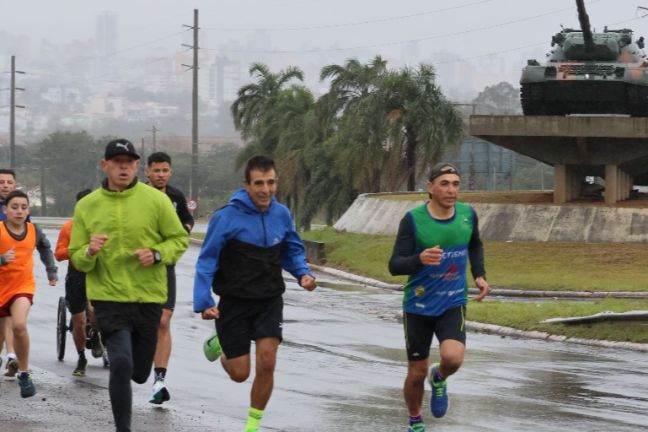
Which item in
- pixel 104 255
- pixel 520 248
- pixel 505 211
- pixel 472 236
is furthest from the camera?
pixel 505 211

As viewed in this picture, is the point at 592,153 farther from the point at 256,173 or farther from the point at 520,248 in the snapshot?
the point at 256,173

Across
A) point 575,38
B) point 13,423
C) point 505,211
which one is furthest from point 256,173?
point 575,38

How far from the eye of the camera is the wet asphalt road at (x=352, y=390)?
1120cm

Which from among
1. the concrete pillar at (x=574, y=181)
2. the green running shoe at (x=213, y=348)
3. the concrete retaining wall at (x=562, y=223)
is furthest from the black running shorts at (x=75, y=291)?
the concrete pillar at (x=574, y=181)

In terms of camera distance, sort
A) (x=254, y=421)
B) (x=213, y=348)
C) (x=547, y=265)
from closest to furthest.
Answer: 1. (x=254, y=421)
2. (x=213, y=348)
3. (x=547, y=265)

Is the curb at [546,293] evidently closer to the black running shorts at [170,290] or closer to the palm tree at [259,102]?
the black running shorts at [170,290]

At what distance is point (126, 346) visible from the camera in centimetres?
970

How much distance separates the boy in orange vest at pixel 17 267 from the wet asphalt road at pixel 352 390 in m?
0.55

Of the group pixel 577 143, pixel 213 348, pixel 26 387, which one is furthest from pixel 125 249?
pixel 577 143

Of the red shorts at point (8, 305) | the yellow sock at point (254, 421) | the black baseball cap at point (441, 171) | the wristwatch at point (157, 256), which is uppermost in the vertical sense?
the black baseball cap at point (441, 171)

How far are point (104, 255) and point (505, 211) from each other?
27882 millimetres

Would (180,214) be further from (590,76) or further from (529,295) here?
(590,76)

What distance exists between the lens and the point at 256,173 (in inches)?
391

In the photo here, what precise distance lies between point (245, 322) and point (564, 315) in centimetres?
1168
